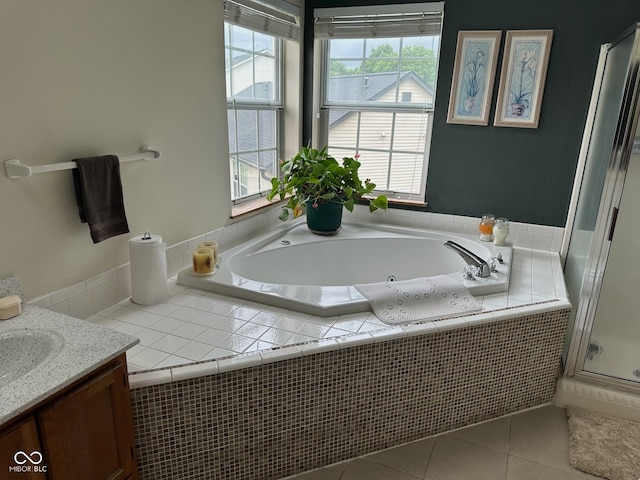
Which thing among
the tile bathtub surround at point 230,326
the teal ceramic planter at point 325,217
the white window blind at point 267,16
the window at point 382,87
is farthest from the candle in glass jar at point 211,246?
the window at point 382,87

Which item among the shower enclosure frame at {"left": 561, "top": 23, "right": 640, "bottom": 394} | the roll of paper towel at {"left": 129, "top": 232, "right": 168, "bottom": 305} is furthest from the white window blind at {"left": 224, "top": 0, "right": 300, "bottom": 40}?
the shower enclosure frame at {"left": 561, "top": 23, "right": 640, "bottom": 394}

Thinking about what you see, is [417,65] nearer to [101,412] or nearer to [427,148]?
[427,148]

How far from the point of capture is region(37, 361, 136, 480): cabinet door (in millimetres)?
1111

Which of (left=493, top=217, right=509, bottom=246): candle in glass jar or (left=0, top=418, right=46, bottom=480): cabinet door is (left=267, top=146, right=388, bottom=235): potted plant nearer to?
(left=493, top=217, right=509, bottom=246): candle in glass jar

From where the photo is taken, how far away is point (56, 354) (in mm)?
1226

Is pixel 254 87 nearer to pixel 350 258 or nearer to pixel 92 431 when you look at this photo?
pixel 350 258

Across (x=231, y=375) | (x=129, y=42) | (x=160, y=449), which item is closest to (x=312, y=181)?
(x=129, y=42)

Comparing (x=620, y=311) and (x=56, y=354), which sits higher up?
(x=56, y=354)

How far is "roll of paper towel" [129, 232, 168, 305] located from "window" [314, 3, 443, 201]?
5.99ft

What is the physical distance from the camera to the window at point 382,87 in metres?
2.90

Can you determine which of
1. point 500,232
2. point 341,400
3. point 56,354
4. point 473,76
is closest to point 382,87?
point 473,76

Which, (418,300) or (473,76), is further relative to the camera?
(473,76)

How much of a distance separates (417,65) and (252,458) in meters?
2.57

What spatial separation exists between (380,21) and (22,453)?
9.60 ft
